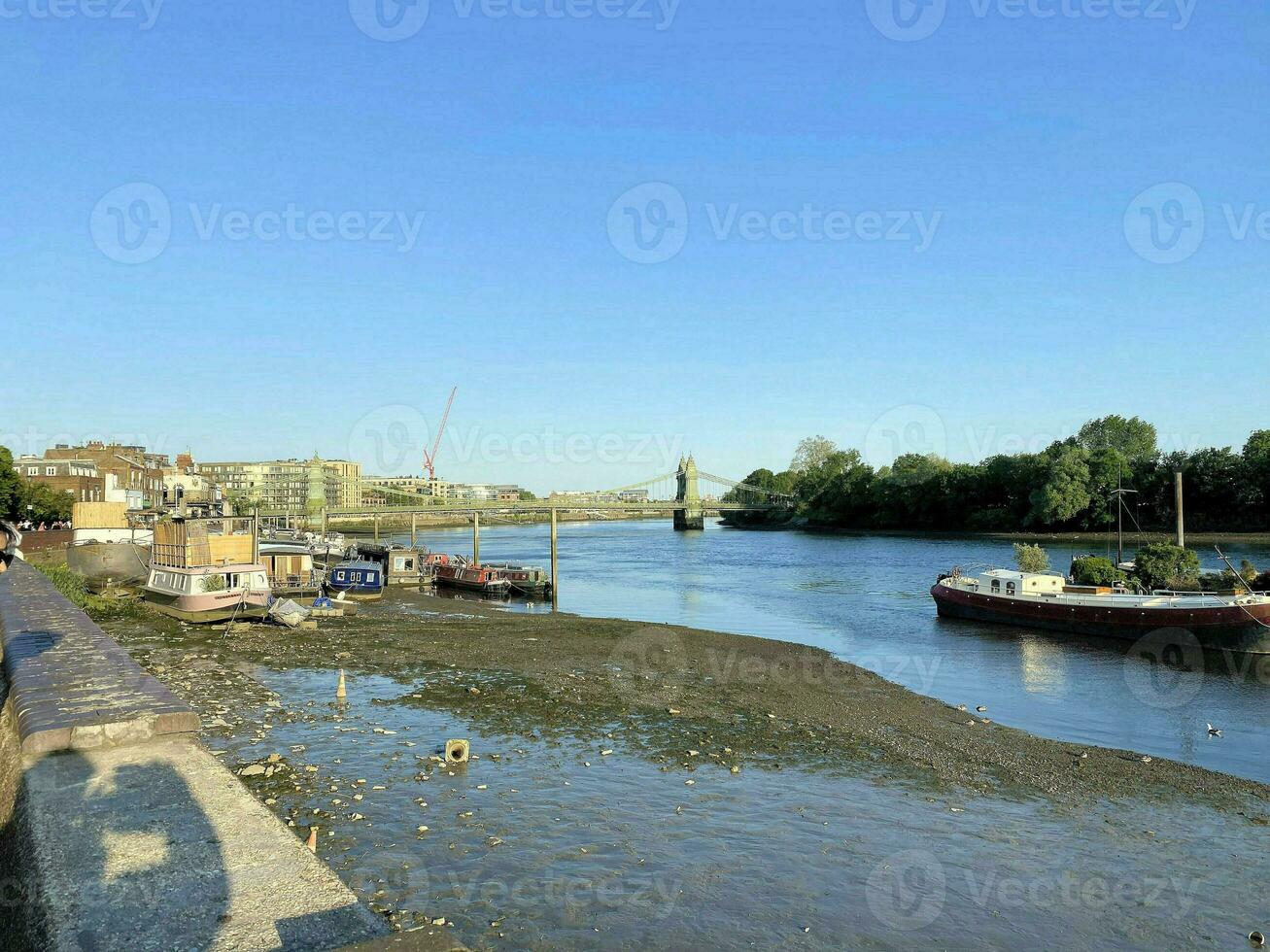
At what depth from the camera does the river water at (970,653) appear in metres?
24.2

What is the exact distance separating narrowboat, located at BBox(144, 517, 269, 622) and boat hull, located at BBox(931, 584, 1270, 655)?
36.8 meters

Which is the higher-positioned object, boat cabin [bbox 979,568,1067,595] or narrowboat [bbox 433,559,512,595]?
boat cabin [bbox 979,568,1067,595]

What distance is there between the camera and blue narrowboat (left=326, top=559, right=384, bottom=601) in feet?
181

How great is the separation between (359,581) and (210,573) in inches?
729

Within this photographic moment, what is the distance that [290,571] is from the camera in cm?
5434

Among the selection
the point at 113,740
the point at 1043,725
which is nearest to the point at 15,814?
the point at 113,740

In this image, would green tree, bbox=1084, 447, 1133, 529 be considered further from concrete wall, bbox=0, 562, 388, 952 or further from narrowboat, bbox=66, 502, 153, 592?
concrete wall, bbox=0, 562, 388, 952

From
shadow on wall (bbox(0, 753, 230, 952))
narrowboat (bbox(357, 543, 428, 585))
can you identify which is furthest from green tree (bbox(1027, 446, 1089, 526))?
shadow on wall (bbox(0, 753, 230, 952))

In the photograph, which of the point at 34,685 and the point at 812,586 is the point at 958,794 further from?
the point at 812,586

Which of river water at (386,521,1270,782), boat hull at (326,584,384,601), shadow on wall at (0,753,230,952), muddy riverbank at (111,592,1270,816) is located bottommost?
river water at (386,521,1270,782)

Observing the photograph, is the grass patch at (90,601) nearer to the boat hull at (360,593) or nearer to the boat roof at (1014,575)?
the boat hull at (360,593)

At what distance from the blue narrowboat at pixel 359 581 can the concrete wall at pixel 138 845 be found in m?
44.9

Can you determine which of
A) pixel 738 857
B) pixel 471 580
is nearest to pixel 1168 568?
pixel 738 857

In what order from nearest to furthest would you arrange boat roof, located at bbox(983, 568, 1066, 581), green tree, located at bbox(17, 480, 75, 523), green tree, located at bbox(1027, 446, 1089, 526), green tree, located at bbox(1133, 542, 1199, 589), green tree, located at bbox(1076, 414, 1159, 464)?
boat roof, located at bbox(983, 568, 1066, 581), green tree, located at bbox(1133, 542, 1199, 589), green tree, located at bbox(17, 480, 75, 523), green tree, located at bbox(1027, 446, 1089, 526), green tree, located at bbox(1076, 414, 1159, 464)
